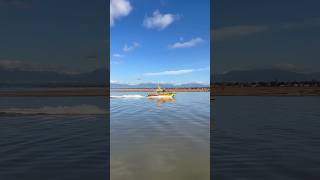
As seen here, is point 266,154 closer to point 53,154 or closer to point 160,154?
point 160,154

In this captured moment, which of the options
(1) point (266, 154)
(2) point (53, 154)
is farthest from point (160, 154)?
(2) point (53, 154)

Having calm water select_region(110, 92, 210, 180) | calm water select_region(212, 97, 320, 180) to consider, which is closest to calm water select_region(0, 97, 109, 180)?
calm water select_region(110, 92, 210, 180)

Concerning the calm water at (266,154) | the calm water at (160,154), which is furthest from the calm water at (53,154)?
the calm water at (266,154)

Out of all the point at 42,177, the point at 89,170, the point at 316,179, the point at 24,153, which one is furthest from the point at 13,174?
the point at 316,179

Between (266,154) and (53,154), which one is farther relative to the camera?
(53,154)

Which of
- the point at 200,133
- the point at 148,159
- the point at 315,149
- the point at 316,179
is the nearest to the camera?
the point at 316,179

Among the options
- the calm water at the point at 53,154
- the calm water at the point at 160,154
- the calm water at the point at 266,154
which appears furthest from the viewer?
the calm water at the point at 160,154

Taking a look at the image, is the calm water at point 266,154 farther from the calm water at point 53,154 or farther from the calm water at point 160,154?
the calm water at point 53,154

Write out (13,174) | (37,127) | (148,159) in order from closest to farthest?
1. (13,174)
2. (148,159)
3. (37,127)

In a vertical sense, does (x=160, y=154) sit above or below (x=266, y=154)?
below

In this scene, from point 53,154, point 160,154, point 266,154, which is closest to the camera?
point 266,154

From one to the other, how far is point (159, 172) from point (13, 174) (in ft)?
21.4

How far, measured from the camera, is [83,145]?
21.3 meters

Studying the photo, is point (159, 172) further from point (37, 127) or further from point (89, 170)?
point (37, 127)
